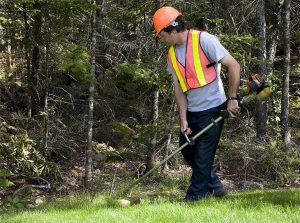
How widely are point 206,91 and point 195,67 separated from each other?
360 mm

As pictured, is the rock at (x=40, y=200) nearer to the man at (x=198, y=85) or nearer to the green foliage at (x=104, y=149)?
the green foliage at (x=104, y=149)

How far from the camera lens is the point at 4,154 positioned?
12.8 metres

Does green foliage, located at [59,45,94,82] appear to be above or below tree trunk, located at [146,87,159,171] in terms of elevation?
above

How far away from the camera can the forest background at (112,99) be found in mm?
11906

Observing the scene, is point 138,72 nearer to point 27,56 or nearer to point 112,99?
point 27,56

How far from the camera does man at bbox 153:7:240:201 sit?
5.48m

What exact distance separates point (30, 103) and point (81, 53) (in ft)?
15.7

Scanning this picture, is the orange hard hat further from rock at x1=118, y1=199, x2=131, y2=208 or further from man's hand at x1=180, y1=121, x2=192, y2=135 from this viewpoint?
rock at x1=118, y1=199, x2=131, y2=208

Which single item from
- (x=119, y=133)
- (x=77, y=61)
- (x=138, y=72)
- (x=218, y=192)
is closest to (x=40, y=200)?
(x=77, y=61)

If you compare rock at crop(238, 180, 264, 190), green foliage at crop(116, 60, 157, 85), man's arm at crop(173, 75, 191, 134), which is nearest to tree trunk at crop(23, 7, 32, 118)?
green foliage at crop(116, 60, 157, 85)

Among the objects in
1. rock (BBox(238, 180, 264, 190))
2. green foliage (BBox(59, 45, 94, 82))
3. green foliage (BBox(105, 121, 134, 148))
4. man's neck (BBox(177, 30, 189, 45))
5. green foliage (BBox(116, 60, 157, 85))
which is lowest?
rock (BBox(238, 180, 264, 190))

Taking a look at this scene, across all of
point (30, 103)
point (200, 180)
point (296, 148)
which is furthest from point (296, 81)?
point (200, 180)

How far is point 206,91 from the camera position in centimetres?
570

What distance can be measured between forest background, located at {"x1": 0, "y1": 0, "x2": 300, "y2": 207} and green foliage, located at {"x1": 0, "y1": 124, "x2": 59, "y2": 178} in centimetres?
3
